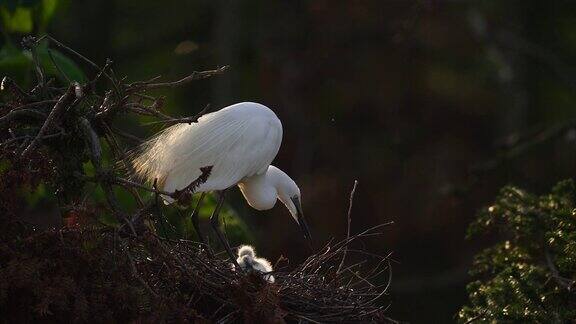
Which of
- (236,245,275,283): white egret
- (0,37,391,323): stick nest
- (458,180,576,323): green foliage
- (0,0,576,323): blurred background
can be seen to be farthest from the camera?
(0,0,576,323): blurred background

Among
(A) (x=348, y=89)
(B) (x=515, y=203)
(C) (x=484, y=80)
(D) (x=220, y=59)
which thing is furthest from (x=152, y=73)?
(B) (x=515, y=203)

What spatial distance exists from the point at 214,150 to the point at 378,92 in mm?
12237

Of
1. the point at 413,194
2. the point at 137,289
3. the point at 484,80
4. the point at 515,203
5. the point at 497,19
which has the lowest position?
the point at 413,194

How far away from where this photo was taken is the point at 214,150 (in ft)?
18.0

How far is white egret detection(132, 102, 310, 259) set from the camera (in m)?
5.36

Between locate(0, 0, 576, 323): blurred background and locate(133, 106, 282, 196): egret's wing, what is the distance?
321 inches

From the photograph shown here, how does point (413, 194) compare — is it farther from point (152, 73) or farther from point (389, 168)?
point (152, 73)

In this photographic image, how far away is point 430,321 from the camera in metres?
13.5

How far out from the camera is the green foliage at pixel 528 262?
15.6 ft

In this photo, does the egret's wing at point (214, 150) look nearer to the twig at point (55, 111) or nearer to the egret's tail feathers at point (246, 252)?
the egret's tail feathers at point (246, 252)

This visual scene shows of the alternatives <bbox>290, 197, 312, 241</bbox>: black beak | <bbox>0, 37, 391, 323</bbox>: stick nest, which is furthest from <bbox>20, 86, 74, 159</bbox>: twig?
<bbox>290, 197, 312, 241</bbox>: black beak

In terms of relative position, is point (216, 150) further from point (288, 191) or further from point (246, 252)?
point (288, 191)

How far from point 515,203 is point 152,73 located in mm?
10174

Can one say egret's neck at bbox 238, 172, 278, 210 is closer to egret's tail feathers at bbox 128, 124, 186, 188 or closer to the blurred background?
Result: egret's tail feathers at bbox 128, 124, 186, 188
